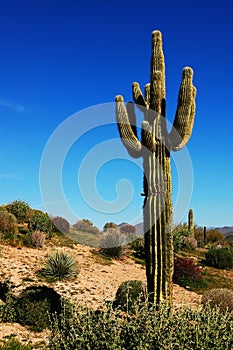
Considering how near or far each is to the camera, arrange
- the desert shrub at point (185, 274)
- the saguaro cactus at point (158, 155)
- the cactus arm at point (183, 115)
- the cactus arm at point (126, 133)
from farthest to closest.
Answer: the desert shrub at point (185, 274) < the cactus arm at point (126, 133) < the cactus arm at point (183, 115) < the saguaro cactus at point (158, 155)

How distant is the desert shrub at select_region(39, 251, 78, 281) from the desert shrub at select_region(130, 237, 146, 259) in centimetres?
582

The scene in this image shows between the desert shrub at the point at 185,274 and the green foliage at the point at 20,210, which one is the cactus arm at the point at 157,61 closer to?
the desert shrub at the point at 185,274

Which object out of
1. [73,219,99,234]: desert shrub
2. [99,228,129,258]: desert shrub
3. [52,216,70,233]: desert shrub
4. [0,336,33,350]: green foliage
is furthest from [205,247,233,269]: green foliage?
[0,336,33,350]: green foliage

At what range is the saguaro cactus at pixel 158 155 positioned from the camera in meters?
7.58

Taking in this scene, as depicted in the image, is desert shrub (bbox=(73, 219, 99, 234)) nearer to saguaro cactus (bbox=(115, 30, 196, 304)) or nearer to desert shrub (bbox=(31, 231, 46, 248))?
desert shrub (bbox=(31, 231, 46, 248))

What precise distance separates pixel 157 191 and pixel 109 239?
10576 millimetres

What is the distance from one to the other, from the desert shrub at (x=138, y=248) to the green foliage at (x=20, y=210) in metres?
5.67

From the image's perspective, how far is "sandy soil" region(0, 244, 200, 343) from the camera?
11.2 m

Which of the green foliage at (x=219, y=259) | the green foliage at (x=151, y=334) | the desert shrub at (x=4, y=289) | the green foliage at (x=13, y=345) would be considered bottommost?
the green foliage at (x=13, y=345)

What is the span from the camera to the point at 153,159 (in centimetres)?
770

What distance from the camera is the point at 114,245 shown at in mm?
17406

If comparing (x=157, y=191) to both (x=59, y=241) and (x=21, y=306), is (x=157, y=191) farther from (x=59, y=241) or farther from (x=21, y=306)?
(x=59, y=241)

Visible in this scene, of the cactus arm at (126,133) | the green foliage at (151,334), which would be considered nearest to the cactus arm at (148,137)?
the cactus arm at (126,133)

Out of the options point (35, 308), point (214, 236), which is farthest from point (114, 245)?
point (214, 236)
